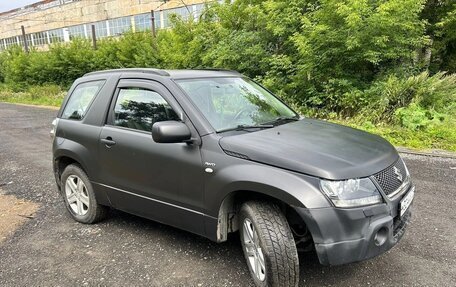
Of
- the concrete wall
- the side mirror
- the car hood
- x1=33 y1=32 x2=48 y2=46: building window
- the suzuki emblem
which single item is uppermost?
the concrete wall

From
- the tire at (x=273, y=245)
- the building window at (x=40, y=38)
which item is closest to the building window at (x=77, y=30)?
the building window at (x=40, y=38)

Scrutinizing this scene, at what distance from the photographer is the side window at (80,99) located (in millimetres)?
4379

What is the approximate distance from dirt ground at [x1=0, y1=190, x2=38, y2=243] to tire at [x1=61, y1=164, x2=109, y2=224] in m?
0.63

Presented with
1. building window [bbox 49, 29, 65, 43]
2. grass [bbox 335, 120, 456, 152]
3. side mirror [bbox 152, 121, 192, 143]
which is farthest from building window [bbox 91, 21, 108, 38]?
side mirror [bbox 152, 121, 192, 143]

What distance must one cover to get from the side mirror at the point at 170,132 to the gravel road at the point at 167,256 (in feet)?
3.88

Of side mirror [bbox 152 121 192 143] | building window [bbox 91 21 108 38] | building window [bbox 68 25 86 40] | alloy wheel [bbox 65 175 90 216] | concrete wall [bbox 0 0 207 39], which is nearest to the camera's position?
side mirror [bbox 152 121 192 143]

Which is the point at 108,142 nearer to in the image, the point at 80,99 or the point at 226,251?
the point at 80,99

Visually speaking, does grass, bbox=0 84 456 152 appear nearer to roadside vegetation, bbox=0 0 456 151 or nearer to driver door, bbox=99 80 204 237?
roadside vegetation, bbox=0 0 456 151

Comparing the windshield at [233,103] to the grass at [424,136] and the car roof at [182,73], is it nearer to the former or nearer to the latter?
the car roof at [182,73]

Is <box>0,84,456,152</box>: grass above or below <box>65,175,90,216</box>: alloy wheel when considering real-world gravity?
below

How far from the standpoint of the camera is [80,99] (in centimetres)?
460

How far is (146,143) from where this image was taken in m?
3.60

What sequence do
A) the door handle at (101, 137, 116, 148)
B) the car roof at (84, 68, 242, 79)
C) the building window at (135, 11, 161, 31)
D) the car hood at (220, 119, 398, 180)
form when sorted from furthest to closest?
1. the building window at (135, 11, 161, 31)
2. the door handle at (101, 137, 116, 148)
3. the car roof at (84, 68, 242, 79)
4. the car hood at (220, 119, 398, 180)

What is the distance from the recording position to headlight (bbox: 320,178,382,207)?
8.61 feet
